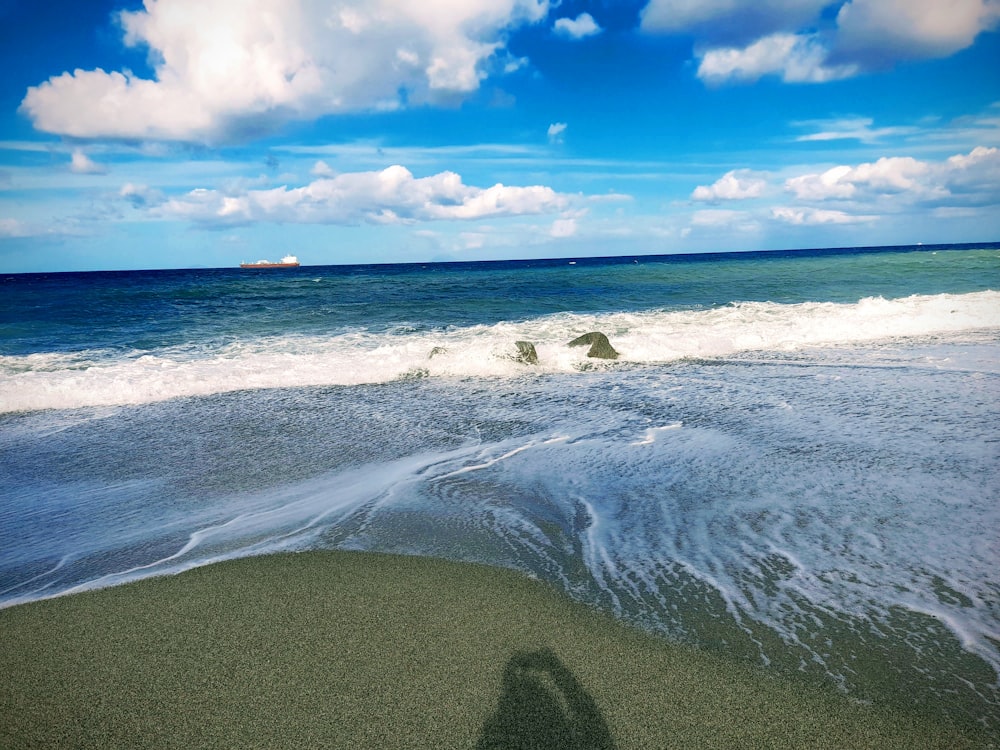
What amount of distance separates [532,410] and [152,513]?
5663mm

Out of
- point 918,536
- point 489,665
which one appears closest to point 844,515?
point 918,536

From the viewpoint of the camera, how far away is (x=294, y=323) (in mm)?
25469

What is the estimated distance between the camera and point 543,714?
2.95 m

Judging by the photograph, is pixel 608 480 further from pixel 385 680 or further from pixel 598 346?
pixel 598 346

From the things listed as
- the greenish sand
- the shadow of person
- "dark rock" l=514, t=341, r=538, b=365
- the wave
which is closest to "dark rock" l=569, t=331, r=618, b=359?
the wave

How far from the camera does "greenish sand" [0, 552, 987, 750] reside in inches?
112

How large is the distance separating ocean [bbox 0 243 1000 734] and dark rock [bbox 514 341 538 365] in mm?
178

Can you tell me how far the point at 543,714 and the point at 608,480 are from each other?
3.63m

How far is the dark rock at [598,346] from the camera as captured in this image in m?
14.9

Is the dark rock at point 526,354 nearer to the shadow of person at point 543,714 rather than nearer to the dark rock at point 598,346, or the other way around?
the dark rock at point 598,346

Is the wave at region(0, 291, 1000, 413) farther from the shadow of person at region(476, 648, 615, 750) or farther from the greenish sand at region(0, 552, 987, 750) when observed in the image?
the shadow of person at region(476, 648, 615, 750)

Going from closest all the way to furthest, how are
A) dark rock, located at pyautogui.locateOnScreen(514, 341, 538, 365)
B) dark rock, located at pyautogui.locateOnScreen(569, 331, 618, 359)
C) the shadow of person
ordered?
the shadow of person
dark rock, located at pyautogui.locateOnScreen(514, 341, 538, 365)
dark rock, located at pyautogui.locateOnScreen(569, 331, 618, 359)

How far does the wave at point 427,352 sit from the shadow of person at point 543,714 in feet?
33.0

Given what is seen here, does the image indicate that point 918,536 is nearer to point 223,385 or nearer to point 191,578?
point 191,578
